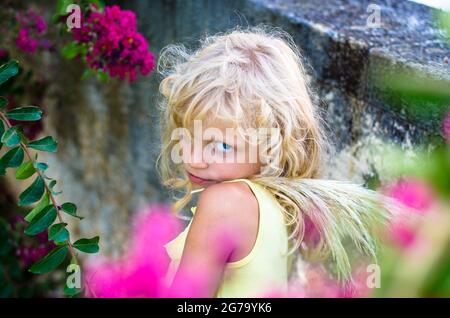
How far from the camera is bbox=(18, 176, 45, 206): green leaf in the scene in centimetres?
133

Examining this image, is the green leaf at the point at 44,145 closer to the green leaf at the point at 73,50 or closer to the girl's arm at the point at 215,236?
the girl's arm at the point at 215,236

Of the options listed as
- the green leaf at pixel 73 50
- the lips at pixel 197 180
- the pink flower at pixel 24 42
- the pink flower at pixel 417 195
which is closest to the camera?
the pink flower at pixel 417 195

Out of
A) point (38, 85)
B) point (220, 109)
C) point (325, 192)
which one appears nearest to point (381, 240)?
point (325, 192)

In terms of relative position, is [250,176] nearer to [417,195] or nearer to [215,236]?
[215,236]

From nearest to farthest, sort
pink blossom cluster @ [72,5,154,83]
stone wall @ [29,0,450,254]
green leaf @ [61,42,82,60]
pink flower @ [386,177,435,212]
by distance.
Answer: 1. pink flower @ [386,177,435,212]
2. stone wall @ [29,0,450,254]
3. pink blossom cluster @ [72,5,154,83]
4. green leaf @ [61,42,82,60]

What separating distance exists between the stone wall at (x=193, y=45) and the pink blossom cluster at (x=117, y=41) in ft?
0.49

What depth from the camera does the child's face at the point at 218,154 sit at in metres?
1.20

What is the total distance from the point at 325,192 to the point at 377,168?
37 centimetres

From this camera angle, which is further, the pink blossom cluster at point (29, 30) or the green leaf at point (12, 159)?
the pink blossom cluster at point (29, 30)

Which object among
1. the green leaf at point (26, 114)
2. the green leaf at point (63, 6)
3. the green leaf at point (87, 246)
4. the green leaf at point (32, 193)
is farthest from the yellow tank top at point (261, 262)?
the green leaf at point (63, 6)

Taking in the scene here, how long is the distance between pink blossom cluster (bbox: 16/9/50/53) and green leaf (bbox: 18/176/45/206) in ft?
3.40

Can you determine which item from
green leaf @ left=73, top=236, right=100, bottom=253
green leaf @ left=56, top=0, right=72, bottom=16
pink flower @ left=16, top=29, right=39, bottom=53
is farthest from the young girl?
pink flower @ left=16, top=29, right=39, bottom=53

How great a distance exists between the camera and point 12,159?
1.33m

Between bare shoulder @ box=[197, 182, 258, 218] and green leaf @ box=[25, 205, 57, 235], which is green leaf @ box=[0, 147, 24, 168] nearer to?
green leaf @ box=[25, 205, 57, 235]
